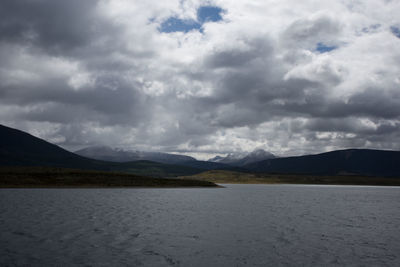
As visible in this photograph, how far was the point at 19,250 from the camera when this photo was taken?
33125mm

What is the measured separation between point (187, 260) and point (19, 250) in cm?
1752

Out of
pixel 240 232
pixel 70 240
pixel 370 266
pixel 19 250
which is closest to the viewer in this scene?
pixel 370 266

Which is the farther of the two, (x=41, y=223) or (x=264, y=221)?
(x=264, y=221)

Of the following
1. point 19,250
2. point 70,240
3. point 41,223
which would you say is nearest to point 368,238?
point 70,240

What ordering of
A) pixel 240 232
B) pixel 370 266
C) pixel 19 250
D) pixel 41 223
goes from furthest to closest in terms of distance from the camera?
pixel 41 223, pixel 240 232, pixel 19 250, pixel 370 266

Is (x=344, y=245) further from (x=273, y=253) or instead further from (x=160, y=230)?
(x=160, y=230)

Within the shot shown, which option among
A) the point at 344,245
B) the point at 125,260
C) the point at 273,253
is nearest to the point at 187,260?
the point at 125,260

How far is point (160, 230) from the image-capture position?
1890 inches

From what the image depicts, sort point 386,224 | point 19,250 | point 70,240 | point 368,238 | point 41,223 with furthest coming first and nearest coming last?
point 386,224 → point 41,223 → point 368,238 → point 70,240 → point 19,250

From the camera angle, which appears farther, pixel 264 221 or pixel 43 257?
pixel 264 221

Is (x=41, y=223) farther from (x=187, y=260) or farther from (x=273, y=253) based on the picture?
(x=273, y=253)

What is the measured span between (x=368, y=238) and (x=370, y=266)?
53.7 feet

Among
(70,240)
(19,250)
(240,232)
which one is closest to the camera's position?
(19,250)

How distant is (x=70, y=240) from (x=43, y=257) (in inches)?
325
